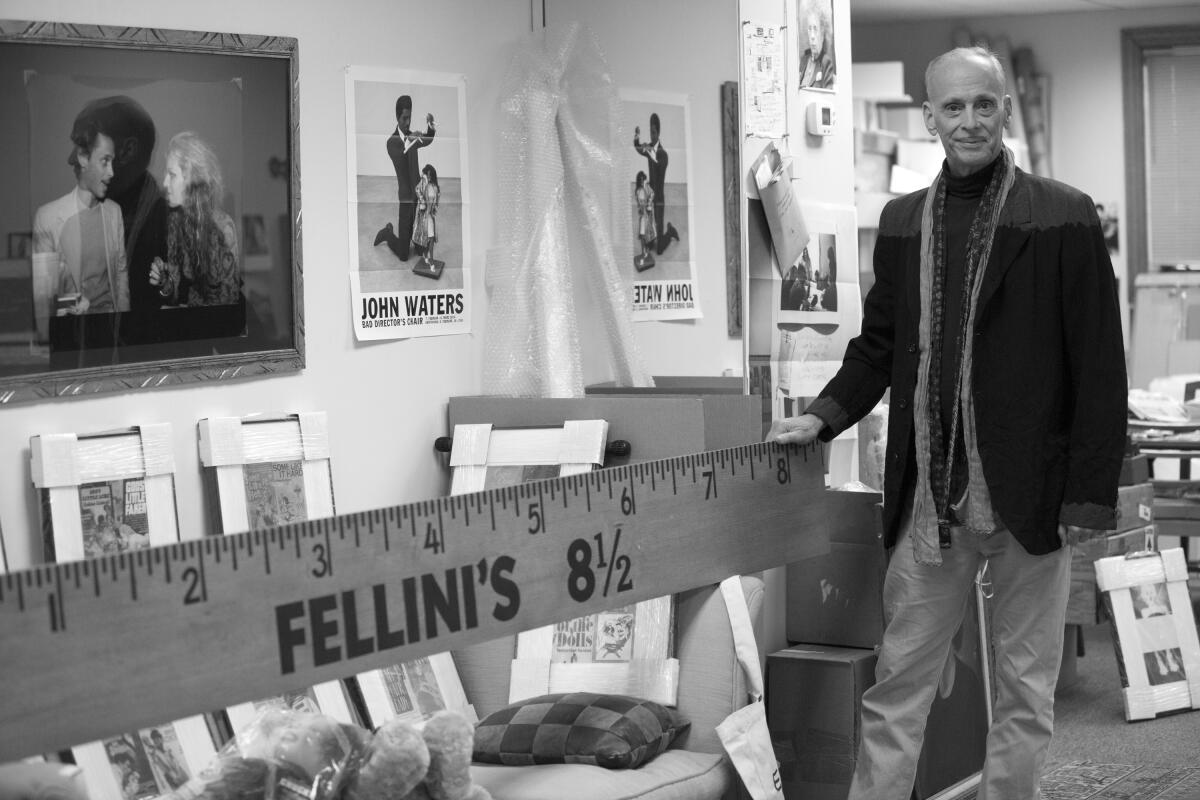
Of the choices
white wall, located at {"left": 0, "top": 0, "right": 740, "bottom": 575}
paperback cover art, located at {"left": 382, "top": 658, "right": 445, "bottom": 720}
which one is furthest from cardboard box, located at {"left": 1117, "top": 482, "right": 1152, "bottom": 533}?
paperback cover art, located at {"left": 382, "top": 658, "right": 445, "bottom": 720}

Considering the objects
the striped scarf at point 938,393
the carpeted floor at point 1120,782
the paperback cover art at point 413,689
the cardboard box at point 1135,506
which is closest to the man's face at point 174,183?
the paperback cover art at point 413,689

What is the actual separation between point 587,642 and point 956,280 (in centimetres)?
103

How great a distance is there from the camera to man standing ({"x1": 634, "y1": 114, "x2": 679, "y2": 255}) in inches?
166

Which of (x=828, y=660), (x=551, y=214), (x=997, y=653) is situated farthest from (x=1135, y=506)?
(x=551, y=214)

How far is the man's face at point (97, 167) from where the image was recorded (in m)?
2.67

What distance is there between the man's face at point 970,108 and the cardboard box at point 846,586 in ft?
2.77

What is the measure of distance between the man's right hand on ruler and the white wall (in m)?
0.95

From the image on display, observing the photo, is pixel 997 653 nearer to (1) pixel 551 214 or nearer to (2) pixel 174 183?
(1) pixel 551 214

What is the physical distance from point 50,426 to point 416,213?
3.42ft

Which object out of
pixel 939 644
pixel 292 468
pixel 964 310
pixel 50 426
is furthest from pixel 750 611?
pixel 50 426

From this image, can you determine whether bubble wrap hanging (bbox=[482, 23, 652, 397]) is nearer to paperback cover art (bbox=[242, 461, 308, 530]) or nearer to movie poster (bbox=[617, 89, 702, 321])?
movie poster (bbox=[617, 89, 702, 321])

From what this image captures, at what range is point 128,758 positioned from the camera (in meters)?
2.52

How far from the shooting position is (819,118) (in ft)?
11.0

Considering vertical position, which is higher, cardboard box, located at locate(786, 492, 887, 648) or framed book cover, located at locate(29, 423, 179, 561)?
framed book cover, located at locate(29, 423, 179, 561)
